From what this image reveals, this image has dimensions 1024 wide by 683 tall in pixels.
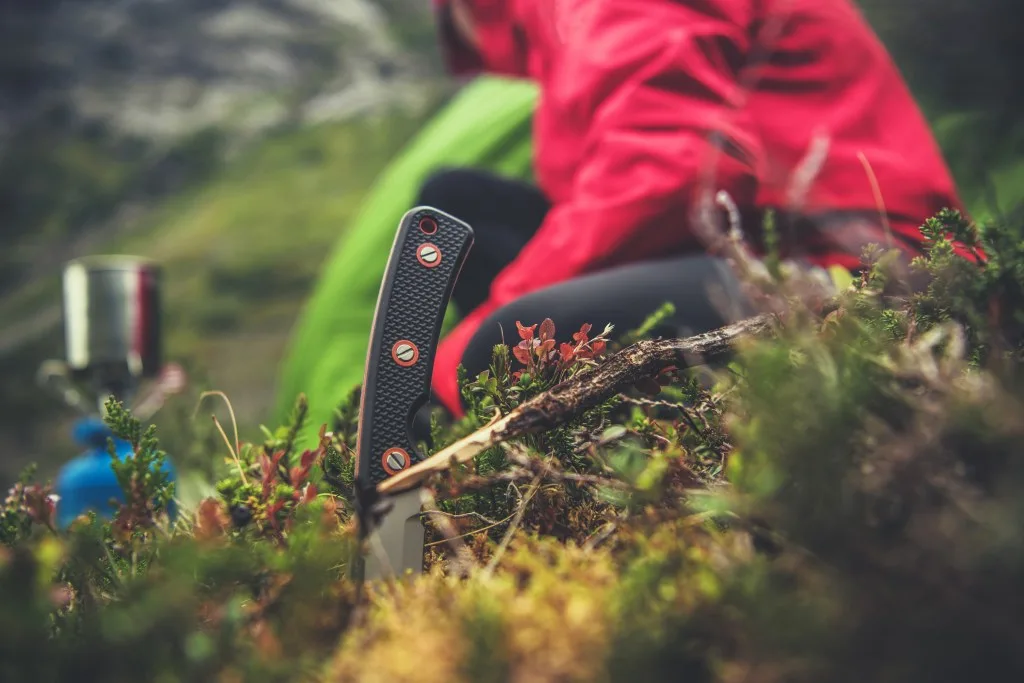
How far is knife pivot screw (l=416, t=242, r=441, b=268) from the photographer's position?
57cm

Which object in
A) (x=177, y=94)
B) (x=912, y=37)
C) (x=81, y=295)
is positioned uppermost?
(x=177, y=94)

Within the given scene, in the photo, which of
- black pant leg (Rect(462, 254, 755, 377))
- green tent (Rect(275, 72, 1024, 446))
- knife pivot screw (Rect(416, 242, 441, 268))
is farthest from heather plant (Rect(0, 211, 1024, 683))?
green tent (Rect(275, 72, 1024, 446))

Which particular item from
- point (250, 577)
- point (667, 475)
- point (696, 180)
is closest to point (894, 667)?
point (667, 475)

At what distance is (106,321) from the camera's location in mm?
1583

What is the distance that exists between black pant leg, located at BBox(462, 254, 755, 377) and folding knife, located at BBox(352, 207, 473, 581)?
23cm

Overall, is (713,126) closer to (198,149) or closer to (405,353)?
(405,353)

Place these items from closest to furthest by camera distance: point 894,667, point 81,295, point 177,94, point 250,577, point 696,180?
1. point 894,667
2. point 250,577
3. point 696,180
4. point 81,295
5. point 177,94

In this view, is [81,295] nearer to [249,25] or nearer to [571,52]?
[571,52]

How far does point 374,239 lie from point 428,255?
1.57 meters

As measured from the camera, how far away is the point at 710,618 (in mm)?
310

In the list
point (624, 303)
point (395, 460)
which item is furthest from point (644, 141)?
point (395, 460)

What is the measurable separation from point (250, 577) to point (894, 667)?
12.9 inches

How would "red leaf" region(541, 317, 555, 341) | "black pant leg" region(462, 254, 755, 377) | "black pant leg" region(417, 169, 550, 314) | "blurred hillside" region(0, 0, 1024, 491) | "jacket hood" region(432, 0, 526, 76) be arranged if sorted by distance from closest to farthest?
"red leaf" region(541, 317, 555, 341) < "black pant leg" region(462, 254, 755, 377) < "black pant leg" region(417, 169, 550, 314) < "jacket hood" region(432, 0, 526, 76) < "blurred hillside" region(0, 0, 1024, 491)

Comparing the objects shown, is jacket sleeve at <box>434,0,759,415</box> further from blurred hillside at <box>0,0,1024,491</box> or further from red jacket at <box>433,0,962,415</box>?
blurred hillside at <box>0,0,1024,491</box>
